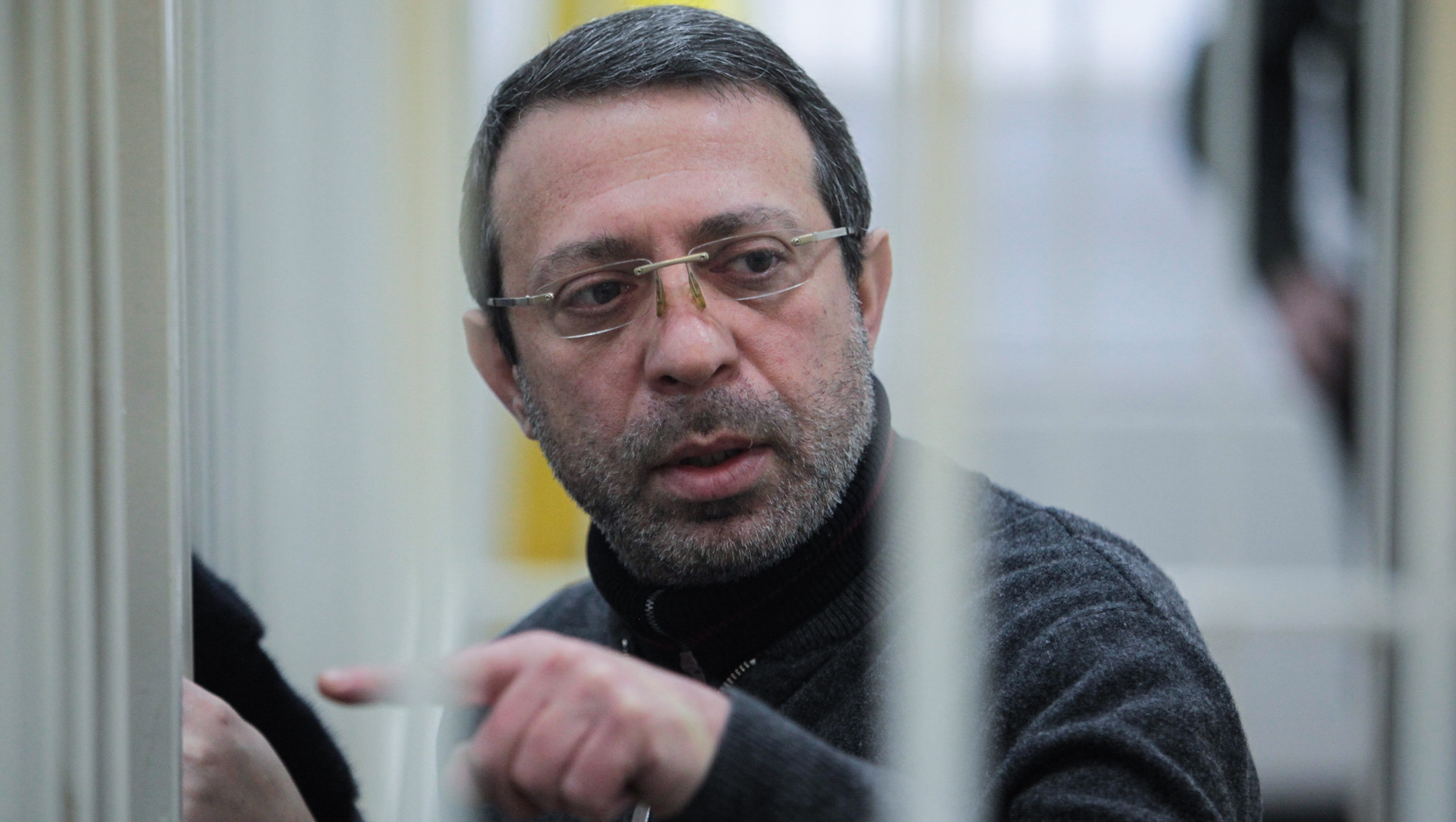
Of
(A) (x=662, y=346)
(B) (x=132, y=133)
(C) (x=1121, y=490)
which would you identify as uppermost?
(B) (x=132, y=133)

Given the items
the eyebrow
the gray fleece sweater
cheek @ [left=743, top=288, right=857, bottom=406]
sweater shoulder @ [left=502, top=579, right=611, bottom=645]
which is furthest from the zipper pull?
the eyebrow

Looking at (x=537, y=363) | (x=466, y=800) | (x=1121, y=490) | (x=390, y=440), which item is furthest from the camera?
(x=537, y=363)

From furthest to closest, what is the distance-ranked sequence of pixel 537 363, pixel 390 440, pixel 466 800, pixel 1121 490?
pixel 537 363, pixel 1121 490, pixel 390 440, pixel 466 800

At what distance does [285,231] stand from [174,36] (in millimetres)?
162

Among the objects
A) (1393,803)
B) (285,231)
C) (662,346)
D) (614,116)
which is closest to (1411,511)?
(1393,803)

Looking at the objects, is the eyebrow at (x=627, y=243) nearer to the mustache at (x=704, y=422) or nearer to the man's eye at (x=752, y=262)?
the man's eye at (x=752, y=262)

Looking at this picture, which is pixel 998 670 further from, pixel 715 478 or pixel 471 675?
pixel 471 675

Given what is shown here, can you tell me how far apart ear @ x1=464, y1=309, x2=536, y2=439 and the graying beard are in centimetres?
6

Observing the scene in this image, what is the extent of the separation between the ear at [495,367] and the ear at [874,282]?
12.9 inches

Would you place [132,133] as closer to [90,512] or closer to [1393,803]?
[90,512]

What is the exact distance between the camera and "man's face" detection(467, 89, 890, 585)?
917 mm

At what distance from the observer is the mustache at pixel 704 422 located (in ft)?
2.99

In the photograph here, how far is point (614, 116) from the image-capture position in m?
0.95

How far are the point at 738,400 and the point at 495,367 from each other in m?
0.25
